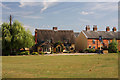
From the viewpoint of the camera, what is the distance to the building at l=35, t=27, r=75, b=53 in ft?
156

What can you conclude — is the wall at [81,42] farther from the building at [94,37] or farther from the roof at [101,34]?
the roof at [101,34]

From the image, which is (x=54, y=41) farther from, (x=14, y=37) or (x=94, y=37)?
(x=14, y=37)

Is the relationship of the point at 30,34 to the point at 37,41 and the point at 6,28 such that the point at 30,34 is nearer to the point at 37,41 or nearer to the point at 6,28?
the point at 6,28

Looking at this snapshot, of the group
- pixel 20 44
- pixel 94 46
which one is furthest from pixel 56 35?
pixel 20 44

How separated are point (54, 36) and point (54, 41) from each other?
2.16 meters

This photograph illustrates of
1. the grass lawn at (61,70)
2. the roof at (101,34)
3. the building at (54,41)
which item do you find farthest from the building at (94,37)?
the grass lawn at (61,70)

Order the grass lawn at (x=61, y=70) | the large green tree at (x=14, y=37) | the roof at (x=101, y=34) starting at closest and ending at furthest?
the grass lawn at (x=61, y=70) < the large green tree at (x=14, y=37) < the roof at (x=101, y=34)

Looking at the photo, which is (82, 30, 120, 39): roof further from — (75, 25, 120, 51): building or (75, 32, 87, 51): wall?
(75, 32, 87, 51): wall

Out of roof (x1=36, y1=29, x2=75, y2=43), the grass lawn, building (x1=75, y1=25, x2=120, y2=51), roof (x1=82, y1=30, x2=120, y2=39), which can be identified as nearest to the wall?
building (x1=75, y1=25, x2=120, y2=51)

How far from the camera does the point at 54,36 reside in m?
52.1

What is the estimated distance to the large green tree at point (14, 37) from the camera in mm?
36531

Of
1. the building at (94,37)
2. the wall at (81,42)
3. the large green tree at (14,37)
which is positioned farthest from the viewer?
the wall at (81,42)

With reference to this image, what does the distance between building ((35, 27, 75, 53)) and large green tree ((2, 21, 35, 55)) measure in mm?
9039

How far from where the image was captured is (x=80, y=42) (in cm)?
5759
